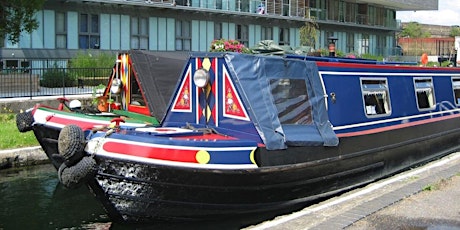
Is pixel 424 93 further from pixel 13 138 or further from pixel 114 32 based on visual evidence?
pixel 114 32

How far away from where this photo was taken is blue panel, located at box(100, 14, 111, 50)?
30.5m

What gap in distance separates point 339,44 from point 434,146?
115 ft

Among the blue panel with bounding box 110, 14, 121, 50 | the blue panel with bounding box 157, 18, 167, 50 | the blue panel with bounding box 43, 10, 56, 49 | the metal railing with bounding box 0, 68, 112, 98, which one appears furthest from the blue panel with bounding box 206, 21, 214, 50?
the metal railing with bounding box 0, 68, 112, 98

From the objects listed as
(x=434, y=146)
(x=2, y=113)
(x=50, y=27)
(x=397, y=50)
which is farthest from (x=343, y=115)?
(x=397, y=50)

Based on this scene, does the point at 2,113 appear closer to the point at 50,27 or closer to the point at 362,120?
the point at 362,120

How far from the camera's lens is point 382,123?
402 inches

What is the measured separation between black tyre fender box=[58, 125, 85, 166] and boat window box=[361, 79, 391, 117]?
16.6 feet

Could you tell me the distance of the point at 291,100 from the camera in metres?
8.35

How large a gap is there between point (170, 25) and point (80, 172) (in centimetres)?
2713

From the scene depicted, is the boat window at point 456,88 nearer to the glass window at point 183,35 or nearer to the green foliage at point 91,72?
the green foliage at point 91,72

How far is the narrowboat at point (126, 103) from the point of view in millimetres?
9406

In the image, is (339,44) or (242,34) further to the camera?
(339,44)

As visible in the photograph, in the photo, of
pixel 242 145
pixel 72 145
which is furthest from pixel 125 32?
pixel 242 145

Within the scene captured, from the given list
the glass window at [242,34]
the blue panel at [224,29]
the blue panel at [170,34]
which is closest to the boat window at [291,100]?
the blue panel at [170,34]
